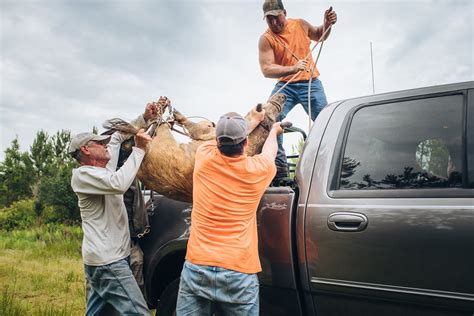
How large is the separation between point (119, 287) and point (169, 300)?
0.37m

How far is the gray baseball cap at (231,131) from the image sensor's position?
7.52 feet

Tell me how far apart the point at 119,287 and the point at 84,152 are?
3.25 ft

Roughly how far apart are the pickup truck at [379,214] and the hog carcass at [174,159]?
1.50 ft

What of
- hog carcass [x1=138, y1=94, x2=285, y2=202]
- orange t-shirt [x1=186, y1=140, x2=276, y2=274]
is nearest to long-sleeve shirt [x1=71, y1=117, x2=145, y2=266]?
hog carcass [x1=138, y1=94, x2=285, y2=202]

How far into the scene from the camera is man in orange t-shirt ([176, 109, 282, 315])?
7.20ft

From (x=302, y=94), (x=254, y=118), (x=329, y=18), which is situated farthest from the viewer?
(x=302, y=94)

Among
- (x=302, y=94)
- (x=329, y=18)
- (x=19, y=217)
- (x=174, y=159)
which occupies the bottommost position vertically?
(x=19, y=217)

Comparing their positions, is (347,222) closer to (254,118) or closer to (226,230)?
(226,230)

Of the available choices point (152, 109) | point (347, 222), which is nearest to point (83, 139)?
point (152, 109)

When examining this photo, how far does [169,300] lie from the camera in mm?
2889

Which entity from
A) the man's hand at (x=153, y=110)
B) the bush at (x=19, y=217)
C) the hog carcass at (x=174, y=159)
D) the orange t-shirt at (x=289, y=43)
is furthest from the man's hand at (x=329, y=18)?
the bush at (x=19, y=217)

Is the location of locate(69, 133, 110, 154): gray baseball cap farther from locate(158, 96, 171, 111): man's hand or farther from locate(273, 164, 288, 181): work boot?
locate(273, 164, 288, 181): work boot

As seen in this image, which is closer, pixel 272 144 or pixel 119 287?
pixel 272 144

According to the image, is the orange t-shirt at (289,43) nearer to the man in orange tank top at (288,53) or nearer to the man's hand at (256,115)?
the man in orange tank top at (288,53)
